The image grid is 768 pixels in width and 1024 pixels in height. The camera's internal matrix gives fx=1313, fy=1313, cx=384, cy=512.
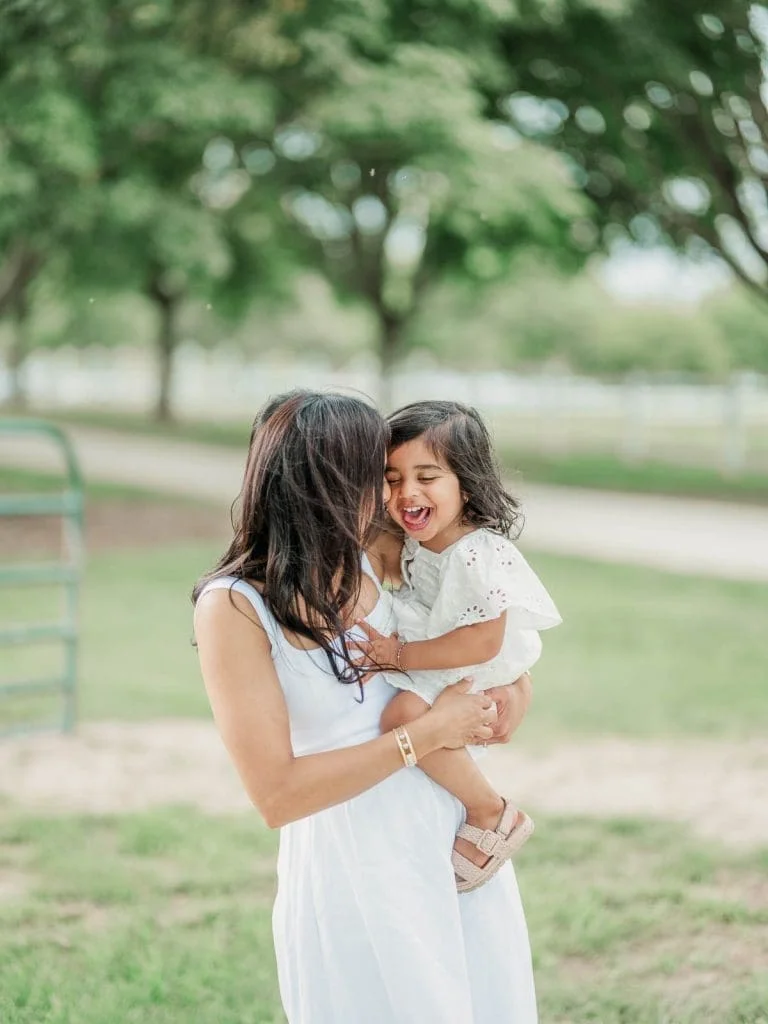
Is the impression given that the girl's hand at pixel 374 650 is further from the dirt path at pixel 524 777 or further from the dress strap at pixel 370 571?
the dirt path at pixel 524 777

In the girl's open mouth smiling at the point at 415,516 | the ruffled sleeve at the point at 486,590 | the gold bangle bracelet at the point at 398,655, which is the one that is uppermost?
the girl's open mouth smiling at the point at 415,516

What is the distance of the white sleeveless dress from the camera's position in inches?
76.9

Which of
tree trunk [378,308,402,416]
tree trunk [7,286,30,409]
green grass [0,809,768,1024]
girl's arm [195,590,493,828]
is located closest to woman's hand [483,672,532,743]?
girl's arm [195,590,493,828]

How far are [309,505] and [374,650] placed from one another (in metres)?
0.28

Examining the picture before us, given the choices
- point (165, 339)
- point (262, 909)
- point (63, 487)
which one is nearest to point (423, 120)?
point (63, 487)

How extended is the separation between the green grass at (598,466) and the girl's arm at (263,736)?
10.4 meters

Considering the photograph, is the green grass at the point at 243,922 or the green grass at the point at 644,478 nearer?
the green grass at the point at 243,922

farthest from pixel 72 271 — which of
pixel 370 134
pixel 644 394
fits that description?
pixel 644 394

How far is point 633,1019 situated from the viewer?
3.23m

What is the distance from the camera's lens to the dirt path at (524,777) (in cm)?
496

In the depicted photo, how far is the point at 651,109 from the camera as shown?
40.8ft

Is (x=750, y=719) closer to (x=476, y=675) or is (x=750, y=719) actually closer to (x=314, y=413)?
(x=476, y=675)

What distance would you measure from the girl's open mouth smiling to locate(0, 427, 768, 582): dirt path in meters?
8.56

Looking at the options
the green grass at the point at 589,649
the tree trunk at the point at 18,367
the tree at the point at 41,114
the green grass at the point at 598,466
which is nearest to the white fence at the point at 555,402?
the green grass at the point at 598,466
